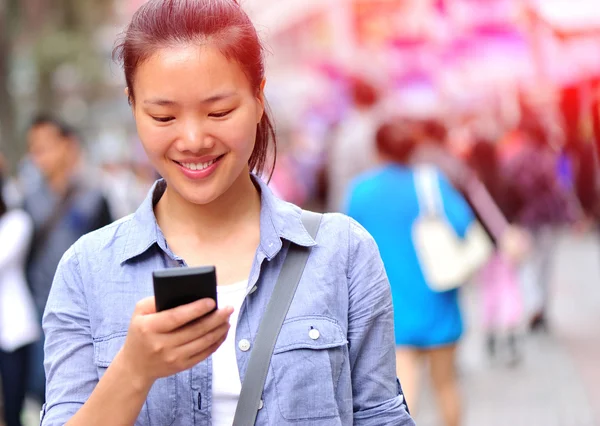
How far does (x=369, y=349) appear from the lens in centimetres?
202

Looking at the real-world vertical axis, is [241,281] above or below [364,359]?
above

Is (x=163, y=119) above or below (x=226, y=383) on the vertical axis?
above

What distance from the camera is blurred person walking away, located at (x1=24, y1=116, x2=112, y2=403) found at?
555 cm

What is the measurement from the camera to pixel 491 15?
10.5 metres

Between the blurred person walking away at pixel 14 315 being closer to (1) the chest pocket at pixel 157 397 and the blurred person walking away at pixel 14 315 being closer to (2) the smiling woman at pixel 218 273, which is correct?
(2) the smiling woman at pixel 218 273

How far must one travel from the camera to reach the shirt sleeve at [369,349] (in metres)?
2.01

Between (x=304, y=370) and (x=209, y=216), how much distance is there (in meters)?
0.38

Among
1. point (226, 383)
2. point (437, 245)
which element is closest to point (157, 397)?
point (226, 383)

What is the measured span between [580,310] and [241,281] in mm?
9490

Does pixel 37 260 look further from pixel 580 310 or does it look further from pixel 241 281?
pixel 580 310

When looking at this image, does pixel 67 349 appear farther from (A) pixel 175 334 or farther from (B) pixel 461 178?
(B) pixel 461 178

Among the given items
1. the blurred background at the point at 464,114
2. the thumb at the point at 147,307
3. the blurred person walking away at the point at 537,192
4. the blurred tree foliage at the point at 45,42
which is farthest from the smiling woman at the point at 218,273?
the blurred tree foliage at the point at 45,42

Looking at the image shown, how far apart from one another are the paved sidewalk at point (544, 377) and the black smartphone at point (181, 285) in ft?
16.6

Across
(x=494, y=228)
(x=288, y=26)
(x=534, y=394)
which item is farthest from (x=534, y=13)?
(x=288, y=26)
